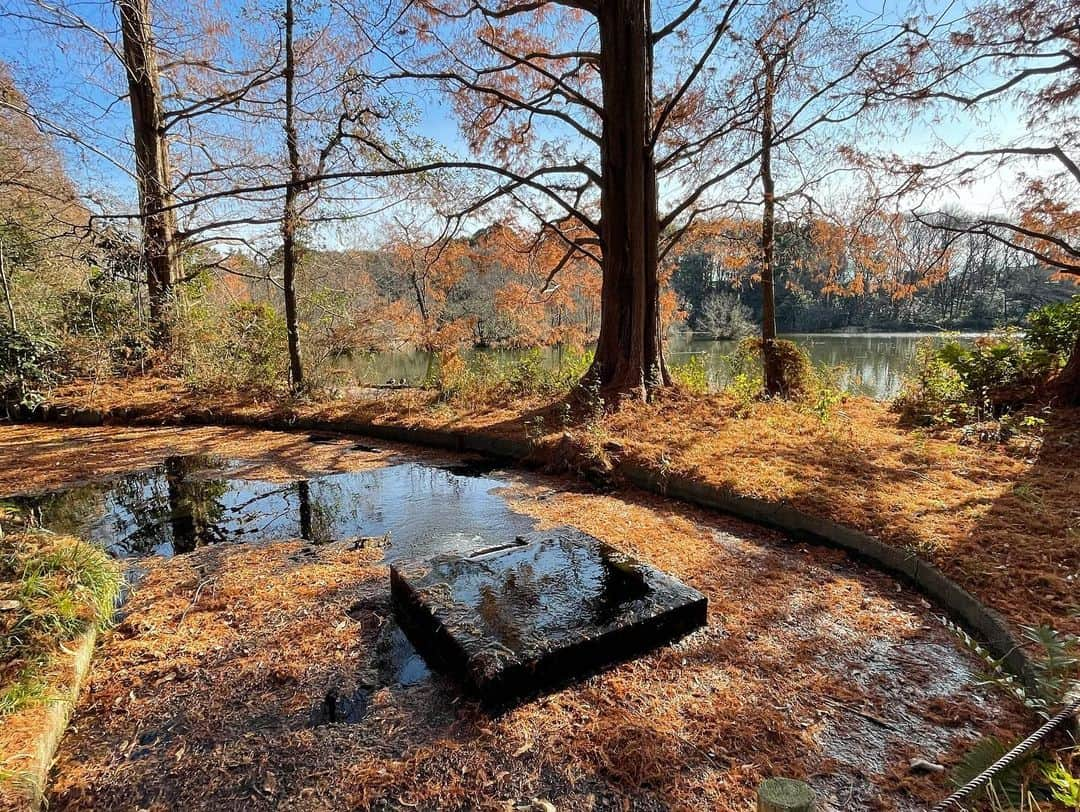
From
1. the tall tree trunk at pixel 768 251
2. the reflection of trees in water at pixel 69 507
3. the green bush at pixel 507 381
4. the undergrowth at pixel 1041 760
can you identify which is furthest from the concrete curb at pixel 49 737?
the tall tree trunk at pixel 768 251

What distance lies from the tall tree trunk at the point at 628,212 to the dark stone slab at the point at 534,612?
3.56 metres

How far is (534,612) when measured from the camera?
214cm

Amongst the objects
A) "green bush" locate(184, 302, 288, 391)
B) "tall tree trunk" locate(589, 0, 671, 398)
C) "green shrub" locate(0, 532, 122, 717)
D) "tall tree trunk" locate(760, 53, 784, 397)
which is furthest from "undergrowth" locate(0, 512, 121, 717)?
"tall tree trunk" locate(760, 53, 784, 397)

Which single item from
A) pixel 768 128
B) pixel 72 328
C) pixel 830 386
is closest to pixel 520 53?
pixel 768 128

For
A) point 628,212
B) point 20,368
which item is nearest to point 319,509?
point 628,212

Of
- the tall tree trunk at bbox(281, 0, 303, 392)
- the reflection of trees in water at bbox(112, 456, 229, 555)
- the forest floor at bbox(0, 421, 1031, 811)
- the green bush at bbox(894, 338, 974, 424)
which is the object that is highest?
the tall tree trunk at bbox(281, 0, 303, 392)

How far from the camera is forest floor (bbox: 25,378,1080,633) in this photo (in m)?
2.39

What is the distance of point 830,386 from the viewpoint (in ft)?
20.8

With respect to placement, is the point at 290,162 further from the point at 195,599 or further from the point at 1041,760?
the point at 1041,760

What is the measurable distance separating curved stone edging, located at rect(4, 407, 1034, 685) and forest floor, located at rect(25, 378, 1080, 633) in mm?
64

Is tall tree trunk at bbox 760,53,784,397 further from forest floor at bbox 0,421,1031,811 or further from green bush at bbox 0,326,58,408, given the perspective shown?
green bush at bbox 0,326,58,408

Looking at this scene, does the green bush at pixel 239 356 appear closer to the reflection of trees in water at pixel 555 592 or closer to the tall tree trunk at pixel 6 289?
the tall tree trunk at pixel 6 289

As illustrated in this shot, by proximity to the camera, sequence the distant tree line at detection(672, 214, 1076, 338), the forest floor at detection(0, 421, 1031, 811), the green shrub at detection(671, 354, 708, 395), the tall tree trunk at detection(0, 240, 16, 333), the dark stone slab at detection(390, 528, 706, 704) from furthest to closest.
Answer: the green shrub at detection(671, 354, 708, 395), the tall tree trunk at detection(0, 240, 16, 333), the distant tree line at detection(672, 214, 1076, 338), the dark stone slab at detection(390, 528, 706, 704), the forest floor at detection(0, 421, 1031, 811)

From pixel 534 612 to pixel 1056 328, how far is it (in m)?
6.67
